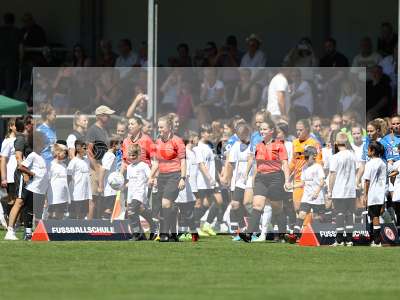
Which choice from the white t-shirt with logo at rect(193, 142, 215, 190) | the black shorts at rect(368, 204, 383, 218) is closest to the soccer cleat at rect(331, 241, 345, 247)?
the black shorts at rect(368, 204, 383, 218)

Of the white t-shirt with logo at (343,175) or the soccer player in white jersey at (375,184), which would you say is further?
the white t-shirt with logo at (343,175)

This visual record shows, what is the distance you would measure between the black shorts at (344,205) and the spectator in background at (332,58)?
512 cm

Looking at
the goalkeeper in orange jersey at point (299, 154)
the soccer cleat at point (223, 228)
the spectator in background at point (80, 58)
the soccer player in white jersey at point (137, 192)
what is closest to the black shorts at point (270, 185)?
the goalkeeper in orange jersey at point (299, 154)

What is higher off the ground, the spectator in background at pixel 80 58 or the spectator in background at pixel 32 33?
the spectator in background at pixel 32 33

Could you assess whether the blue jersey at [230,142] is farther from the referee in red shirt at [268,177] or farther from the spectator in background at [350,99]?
the referee in red shirt at [268,177]

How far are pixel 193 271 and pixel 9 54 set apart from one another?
14.3 meters

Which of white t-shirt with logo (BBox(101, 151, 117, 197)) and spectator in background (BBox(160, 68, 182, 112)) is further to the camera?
spectator in background (BBox(160, 68, 182, 112))

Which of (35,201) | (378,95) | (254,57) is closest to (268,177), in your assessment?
(35,201)

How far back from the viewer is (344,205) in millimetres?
21000

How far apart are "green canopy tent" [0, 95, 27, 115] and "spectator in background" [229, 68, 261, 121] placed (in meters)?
4.07

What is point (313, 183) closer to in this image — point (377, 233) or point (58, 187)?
point (377, 233)

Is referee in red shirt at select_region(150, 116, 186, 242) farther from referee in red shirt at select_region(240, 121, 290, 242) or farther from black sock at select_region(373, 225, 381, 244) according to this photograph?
black sock at select_region(373, 225, 381, 244)

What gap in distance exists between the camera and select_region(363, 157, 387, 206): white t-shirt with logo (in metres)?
20.3

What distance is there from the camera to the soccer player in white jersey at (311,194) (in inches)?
837
